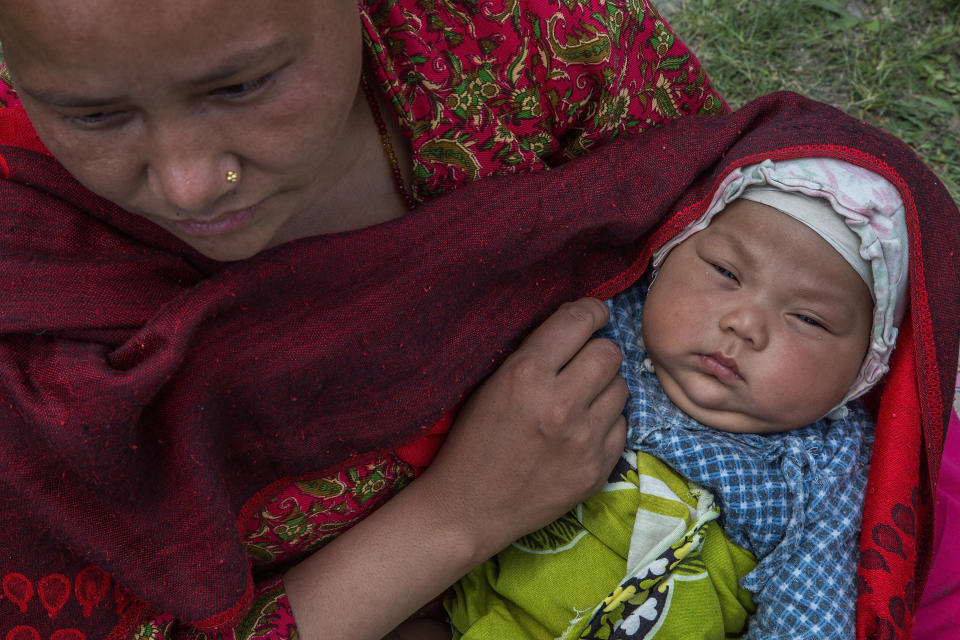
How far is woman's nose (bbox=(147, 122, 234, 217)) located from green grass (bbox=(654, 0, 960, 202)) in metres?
2.17

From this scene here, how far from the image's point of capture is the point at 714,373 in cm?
154

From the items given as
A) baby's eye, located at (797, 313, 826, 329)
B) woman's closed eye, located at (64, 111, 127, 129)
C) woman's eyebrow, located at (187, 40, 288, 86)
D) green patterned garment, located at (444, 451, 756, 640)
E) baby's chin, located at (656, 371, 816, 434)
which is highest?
woman's eyebrow, located at (187, 40, 288, 86)

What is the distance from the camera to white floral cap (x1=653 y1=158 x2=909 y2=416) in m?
1.48

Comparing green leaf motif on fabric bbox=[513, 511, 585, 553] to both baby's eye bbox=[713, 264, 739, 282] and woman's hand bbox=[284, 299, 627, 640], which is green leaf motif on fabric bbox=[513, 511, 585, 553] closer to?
woman's hand bbox=[284, 299, 627, 640]

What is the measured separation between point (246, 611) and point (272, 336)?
43 cm

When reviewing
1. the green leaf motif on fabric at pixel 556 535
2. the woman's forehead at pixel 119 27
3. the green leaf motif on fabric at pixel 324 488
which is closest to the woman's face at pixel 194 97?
the woman's forehead at pixel 119 27

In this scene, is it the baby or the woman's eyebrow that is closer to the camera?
the woman's eyebrow

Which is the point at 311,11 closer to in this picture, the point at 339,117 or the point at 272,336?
the point at 339,117

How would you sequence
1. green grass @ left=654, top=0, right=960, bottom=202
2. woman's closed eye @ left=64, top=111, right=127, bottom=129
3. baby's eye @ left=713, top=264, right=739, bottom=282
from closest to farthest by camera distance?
woman's closed eye @ left=64, top=111, right=127, bottom=129 → baby's eye @ left=713, top=264, right=739, bottom=282 → green grass @ left=654, top=0, right=960, bottom=202

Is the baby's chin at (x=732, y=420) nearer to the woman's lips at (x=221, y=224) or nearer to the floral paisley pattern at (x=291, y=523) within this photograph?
the floral paisley pattern at (x=291, y=523)

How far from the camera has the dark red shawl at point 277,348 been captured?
1.18 metres

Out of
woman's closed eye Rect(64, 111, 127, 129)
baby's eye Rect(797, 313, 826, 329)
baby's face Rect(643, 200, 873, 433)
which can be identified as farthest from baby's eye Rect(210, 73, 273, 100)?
baby's eye Rect(797, 313, 826, 329)

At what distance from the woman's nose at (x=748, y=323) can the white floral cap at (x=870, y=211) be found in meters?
0.20

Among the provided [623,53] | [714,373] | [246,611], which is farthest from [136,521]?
[623,53]
